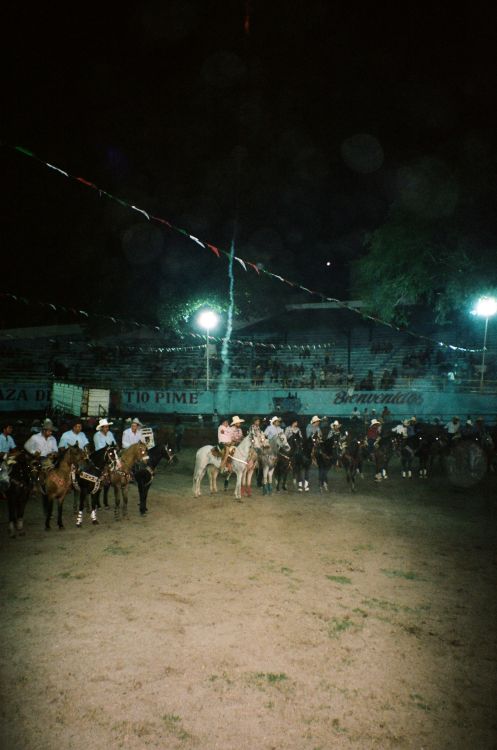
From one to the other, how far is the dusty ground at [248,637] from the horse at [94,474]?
462 mm

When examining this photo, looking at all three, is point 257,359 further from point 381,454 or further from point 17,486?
point 17,486

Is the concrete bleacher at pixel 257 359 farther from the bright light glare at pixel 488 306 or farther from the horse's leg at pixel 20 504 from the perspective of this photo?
the horse's leg at pixel 20 504

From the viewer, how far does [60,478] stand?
9555 mm

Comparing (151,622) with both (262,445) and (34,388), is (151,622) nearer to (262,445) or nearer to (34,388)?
(262,445)

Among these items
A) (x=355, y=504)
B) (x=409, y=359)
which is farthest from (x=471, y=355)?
(x=355, y=504)

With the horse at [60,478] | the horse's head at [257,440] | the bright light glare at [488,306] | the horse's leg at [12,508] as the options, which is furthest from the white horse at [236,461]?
the bright light glare at [488,306]

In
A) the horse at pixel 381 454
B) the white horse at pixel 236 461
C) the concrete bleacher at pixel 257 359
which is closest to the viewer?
the white horse at pixel 236 461

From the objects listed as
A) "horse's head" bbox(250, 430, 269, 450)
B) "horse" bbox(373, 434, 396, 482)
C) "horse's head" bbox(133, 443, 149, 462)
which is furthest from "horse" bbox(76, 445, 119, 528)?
"horse" bbox(373, 434, 396, 482)

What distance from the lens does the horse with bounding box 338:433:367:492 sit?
48.1 feet

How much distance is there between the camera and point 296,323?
34.3 meters

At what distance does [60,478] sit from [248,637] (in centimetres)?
552

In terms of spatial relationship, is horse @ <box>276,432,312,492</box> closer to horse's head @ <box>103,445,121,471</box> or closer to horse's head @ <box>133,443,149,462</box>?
horse's head @ <box>133,443,149,462</box>

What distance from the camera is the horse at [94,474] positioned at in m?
9.97

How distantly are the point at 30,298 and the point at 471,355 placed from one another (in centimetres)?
2921
